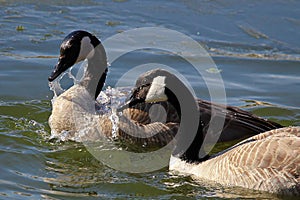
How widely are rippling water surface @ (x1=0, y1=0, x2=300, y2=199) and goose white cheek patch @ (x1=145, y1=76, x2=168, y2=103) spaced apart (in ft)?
3.44

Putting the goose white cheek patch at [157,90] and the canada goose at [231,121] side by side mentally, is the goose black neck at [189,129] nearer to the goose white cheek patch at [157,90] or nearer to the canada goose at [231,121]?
the goose white cheek patch at [157,90]

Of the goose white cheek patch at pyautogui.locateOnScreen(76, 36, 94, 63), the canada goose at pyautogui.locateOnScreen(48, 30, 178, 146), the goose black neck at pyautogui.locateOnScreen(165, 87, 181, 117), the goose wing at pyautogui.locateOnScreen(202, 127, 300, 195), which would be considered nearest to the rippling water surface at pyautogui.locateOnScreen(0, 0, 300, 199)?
the goose wing at pyautogui.locateOnScreen(202, 127, 300, 195)

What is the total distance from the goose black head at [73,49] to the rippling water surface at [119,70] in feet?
3.58

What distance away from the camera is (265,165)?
8227 mm

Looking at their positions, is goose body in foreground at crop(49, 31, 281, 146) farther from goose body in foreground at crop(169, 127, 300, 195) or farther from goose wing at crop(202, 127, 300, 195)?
goose wing at crop(202, 127, 300, 195)

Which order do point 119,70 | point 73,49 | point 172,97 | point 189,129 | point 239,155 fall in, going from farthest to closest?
1. point 119,70
2. point 73,49
3. point 189,129
4. point 172,97
5. point 239,155

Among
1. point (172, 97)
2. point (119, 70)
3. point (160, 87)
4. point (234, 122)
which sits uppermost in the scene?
point (160, 87)

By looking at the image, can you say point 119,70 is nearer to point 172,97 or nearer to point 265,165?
point 172,97

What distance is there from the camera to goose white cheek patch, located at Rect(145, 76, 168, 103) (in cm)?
905

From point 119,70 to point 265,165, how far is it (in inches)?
225

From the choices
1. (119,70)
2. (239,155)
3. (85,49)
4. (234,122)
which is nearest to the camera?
(239,155)

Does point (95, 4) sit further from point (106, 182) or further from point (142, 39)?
point (106, 182)

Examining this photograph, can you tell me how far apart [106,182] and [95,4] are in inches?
370

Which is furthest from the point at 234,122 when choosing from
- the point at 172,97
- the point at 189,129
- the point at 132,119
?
the point at 132,119
